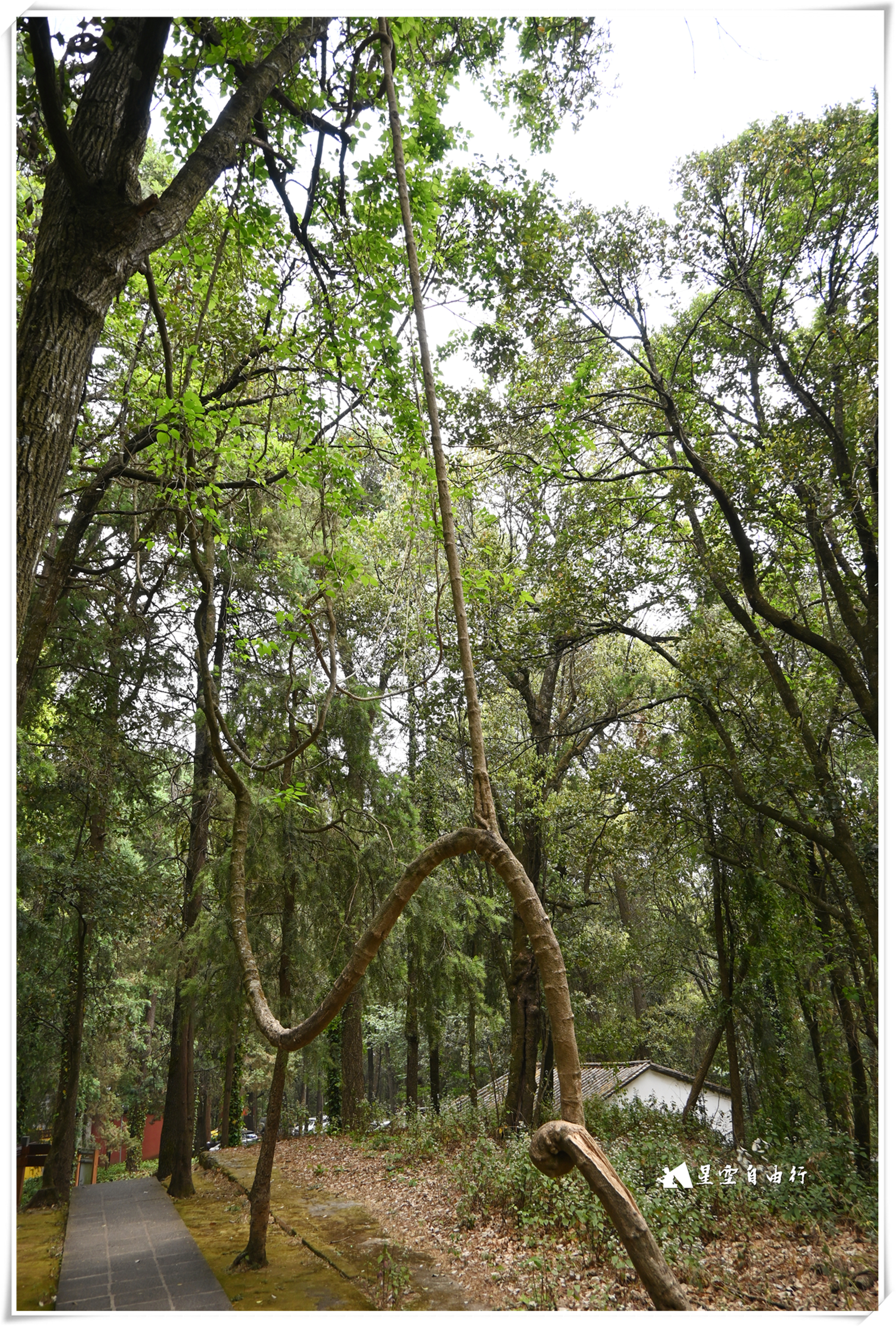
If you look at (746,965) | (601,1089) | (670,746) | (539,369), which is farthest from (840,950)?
(539,369)

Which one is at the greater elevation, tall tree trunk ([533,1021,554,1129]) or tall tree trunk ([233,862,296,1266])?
tall tree trunk ([233,862,296,1266])

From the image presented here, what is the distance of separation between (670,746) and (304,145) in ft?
14.6

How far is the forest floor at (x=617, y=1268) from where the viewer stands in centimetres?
293

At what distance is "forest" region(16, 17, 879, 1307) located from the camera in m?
1.85

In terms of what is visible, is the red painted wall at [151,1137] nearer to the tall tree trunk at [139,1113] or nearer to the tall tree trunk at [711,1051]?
the tall tree trunk at [139,1113]

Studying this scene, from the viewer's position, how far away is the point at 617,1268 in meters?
3.32

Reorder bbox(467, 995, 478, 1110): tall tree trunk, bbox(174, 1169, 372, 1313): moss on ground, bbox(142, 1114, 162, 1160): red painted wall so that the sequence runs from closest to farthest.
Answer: bbox(174, 1169, 372, 1313): moss on ground, bbox(467, 995, 478, 1110): tall tree trunk, bbox(142, 1114, 162, 1160): red painted wall

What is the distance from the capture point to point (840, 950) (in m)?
4.90

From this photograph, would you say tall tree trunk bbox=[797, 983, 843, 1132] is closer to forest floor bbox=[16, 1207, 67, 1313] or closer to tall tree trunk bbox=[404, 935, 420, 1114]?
tall tree trunk bbox=[404, 935, 420, 1114]

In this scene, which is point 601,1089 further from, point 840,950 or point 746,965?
point 840,950

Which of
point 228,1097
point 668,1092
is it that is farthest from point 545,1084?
point 668,1092

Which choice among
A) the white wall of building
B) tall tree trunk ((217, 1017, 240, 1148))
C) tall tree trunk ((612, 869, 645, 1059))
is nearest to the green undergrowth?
tall tree trunk ((612, 869, 645, 1059))

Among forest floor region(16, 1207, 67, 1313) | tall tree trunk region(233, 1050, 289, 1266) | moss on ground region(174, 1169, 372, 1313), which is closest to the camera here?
moss on ground region(174, 1169, 372, 1313)

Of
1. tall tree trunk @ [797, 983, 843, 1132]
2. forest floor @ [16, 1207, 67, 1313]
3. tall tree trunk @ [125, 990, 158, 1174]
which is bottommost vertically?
tall tree trunk @ [125, 990, 158, 1174]
